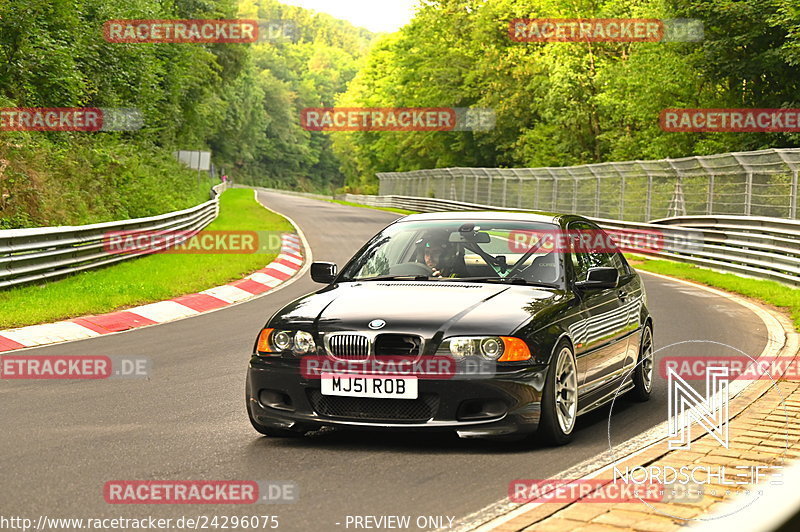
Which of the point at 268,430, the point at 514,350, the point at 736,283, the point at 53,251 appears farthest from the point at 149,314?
the point at 736,283

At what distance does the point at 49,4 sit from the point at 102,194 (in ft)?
16.0

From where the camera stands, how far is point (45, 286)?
650 inches

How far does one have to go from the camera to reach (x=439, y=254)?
7.98m

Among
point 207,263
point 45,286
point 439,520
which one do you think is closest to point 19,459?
point 439,520

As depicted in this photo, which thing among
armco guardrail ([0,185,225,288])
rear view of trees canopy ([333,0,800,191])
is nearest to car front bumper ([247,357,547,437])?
armco guardrail ([0,185,225,288])

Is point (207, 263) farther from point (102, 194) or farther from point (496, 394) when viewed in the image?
point (496, 394)

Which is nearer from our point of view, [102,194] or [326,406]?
[326,406]

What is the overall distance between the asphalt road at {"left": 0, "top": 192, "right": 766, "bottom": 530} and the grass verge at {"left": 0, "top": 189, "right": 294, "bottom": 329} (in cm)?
399

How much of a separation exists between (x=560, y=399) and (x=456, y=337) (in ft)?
2.75

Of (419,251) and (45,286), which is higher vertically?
(419,251)

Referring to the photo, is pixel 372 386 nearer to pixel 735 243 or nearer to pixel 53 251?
pixel 53 251

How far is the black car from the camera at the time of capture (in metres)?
6.45

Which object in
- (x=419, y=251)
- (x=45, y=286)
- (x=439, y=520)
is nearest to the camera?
(x=439, y=520)

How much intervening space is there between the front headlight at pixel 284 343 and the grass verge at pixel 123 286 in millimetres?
6847
